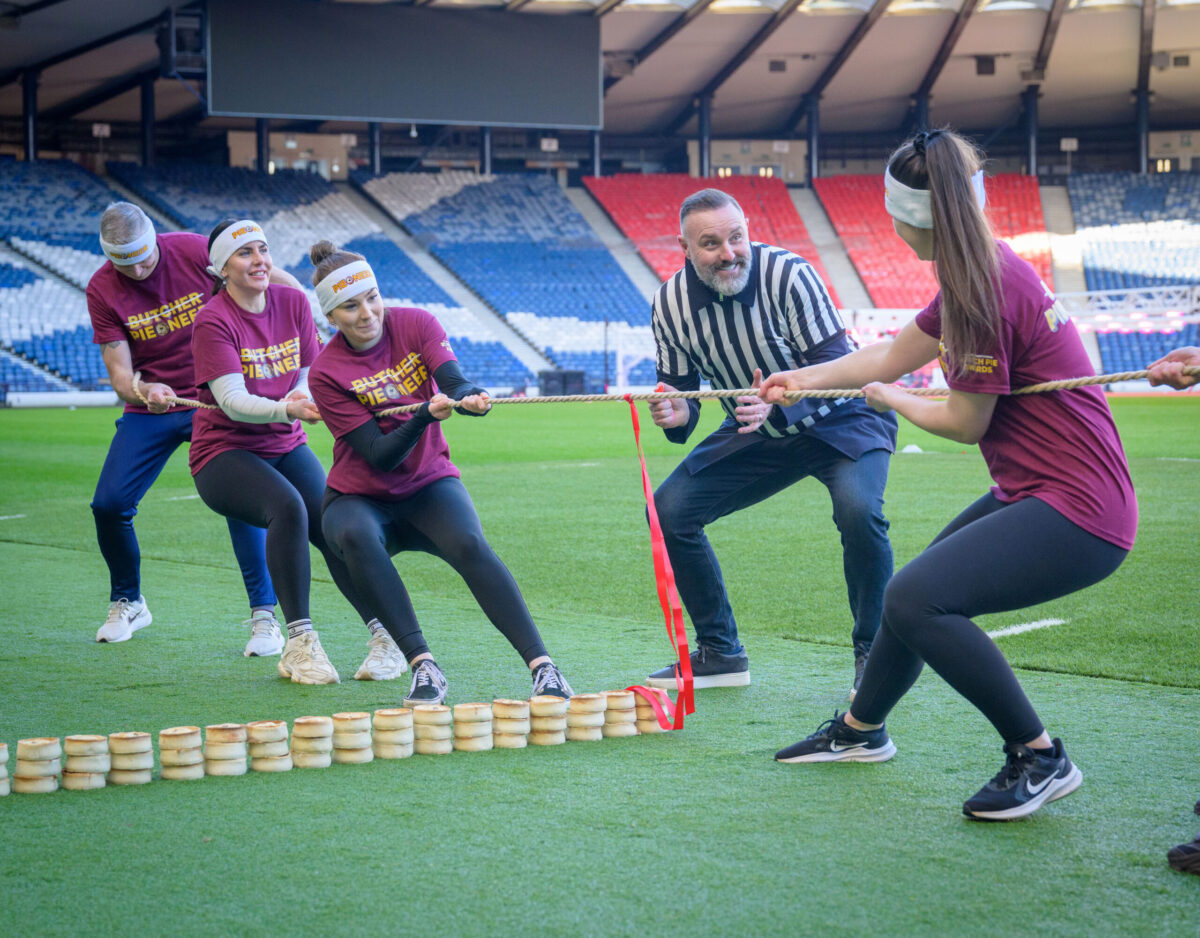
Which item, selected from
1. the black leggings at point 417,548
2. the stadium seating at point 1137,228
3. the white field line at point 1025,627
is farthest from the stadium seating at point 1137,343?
the black leggings at point 417,548

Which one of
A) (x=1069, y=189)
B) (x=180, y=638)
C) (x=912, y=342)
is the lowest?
(x=180, y=638)

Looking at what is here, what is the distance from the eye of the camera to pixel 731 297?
192 inches

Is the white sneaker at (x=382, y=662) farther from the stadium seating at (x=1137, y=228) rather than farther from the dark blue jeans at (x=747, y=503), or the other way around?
the stadium seating at (x=1137, y=228)

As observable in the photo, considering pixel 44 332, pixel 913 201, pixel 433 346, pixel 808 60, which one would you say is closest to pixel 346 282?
pixel 433 346

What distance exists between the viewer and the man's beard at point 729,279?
479 cm

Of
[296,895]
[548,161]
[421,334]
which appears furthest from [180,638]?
[548,161]

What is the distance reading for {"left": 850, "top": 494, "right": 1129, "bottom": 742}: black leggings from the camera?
316cm

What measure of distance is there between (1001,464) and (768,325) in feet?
5.54

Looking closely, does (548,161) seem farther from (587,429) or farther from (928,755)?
(928,755)

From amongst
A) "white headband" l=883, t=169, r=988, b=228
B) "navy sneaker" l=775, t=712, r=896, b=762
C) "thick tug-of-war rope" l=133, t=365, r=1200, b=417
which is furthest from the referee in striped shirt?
"white headband" l=883, t=169, r=988, b=228

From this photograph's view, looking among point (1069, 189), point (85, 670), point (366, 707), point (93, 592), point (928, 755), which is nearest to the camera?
point (928, 755)

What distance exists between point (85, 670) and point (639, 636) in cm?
239

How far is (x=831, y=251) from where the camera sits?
45.9 metres

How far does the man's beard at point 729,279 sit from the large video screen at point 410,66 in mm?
32515
